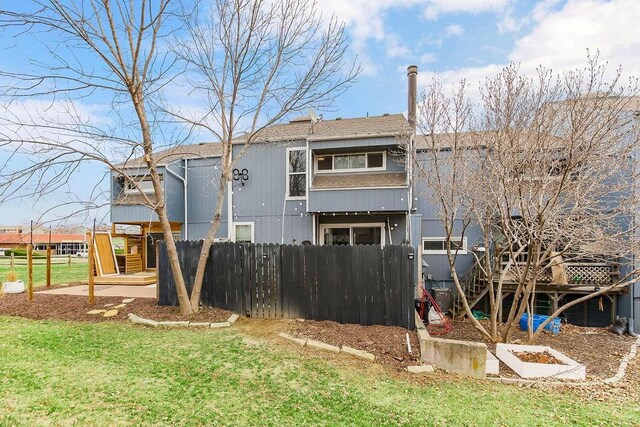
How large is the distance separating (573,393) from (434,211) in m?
7.37

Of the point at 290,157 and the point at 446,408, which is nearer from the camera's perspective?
the point at 446,408

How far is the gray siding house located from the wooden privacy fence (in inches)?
160

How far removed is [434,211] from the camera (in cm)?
1151

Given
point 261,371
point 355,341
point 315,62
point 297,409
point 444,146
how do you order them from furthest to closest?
point 444,146, point 315,62, point 355,341, point 261,371, point 297,409

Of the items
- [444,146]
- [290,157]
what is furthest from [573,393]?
[290,157]

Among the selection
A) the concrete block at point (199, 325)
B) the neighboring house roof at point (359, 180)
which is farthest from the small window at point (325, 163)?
the concrete block at point (199, 325)

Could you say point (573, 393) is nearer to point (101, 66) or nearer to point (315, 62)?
point (315, 62)

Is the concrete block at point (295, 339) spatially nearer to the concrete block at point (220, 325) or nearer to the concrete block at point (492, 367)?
the concrete block at point (220, 325)

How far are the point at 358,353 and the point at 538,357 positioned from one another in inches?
124

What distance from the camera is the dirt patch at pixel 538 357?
5414mm

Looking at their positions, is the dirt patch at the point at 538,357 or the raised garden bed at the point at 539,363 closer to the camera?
the raised garden bed at the point at 539,363

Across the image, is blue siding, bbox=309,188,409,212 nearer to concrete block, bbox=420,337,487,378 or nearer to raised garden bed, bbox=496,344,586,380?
raised garden bed, bbox=496,344,586,380

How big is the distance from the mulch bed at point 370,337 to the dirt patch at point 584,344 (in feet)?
5.27

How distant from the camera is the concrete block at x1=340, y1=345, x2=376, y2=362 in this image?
17.2 ft
